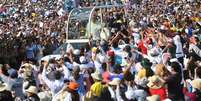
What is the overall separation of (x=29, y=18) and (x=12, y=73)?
23326 millimetres

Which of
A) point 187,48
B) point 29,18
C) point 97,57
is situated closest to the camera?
point 97,57

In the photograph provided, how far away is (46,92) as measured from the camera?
11211 millimetres

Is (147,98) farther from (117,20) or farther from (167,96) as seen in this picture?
(117,20)

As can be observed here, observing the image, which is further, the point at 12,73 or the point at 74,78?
the point at 12,73

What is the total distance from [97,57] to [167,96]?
396 cm

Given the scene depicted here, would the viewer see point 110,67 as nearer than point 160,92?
No

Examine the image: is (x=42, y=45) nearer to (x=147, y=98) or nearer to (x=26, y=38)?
(x=26, y=38)

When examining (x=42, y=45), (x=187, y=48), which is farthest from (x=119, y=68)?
(x=42, y=45)

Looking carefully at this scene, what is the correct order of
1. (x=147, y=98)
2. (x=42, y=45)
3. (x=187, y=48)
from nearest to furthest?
(x=147, y=98), (x=187, y=48), (x=42, y=45)

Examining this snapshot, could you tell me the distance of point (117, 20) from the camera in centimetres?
1980

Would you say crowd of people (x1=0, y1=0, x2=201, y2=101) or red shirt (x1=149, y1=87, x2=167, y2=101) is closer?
red shirt (x1=149, y1=87, x2=167, y2=101)

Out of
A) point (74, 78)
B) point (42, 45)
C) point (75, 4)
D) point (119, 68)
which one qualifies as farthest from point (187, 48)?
point (75, 4)

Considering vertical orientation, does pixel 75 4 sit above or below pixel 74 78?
below

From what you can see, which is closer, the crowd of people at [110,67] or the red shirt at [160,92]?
the red shirt at [160,92]
